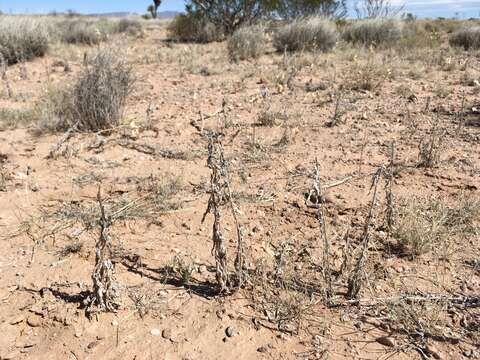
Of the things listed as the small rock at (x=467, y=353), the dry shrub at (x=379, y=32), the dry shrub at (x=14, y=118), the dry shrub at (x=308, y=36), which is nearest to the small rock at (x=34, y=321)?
the small rock at (x=467, y=353)

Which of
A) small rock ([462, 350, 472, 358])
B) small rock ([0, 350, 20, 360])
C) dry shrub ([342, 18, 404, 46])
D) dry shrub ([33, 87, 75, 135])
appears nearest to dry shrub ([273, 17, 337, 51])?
dry shrub ([342, 18, 404, 46])

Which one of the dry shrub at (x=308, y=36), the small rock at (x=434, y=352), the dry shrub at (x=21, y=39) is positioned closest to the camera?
the small rock at (x=434, y=352)

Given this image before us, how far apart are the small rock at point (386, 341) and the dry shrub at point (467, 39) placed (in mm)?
9146

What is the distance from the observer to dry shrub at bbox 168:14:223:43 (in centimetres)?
1127

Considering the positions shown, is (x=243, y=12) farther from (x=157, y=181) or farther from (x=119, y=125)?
(x=157, y=181)

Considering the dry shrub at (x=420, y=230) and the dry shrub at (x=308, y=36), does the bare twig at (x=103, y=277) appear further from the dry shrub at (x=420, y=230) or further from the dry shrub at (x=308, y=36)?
the dry shrub at (x=308, y=36)

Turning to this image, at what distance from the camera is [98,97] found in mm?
4129

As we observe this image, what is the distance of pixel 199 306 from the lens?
6.70 ft

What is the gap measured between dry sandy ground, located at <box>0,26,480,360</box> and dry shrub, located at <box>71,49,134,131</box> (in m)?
0.17

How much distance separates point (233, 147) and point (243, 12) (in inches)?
369

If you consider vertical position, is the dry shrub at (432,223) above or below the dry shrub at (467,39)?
below

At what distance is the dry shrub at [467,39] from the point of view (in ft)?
31.2

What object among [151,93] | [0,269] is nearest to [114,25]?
[151,93]

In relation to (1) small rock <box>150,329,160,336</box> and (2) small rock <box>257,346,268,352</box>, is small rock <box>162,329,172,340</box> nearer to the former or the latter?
(1) small rock <box>150,329,160,336</box>
